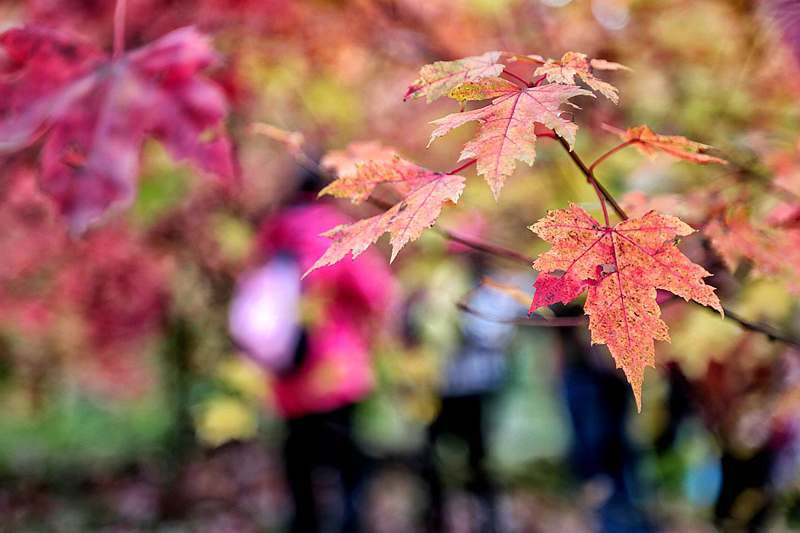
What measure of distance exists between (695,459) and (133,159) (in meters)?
2.12

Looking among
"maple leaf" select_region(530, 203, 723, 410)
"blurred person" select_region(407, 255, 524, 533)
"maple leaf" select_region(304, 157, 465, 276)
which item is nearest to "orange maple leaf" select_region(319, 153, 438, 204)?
"maple leaf" select_region(304, 157, 465, 276)

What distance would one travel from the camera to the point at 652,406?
182cm

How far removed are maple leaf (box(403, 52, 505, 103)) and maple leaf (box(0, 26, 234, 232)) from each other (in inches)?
17.4

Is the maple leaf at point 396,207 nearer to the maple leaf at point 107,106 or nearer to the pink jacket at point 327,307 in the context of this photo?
the maple leaf at point 107,106

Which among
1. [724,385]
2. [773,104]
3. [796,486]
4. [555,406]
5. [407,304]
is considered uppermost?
[773,104]

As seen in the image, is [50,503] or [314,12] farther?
[50,503]

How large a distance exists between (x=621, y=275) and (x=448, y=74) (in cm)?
25

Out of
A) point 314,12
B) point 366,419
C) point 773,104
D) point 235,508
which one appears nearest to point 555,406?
point 366,419

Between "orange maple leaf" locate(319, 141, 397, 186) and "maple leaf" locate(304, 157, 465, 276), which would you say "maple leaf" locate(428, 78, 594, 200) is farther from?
"orange maple leaf" locate(319, 141, 397, 186)

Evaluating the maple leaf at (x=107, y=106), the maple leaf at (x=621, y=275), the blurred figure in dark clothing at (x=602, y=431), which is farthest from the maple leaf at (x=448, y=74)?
the blurred figure in dark clothing at (x=602, y=431)

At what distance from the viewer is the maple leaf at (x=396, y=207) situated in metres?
0.47

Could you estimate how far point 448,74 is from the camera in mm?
500

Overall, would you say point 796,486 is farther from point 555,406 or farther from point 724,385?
point 555,406

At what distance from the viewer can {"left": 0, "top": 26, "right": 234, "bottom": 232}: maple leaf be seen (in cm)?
76
